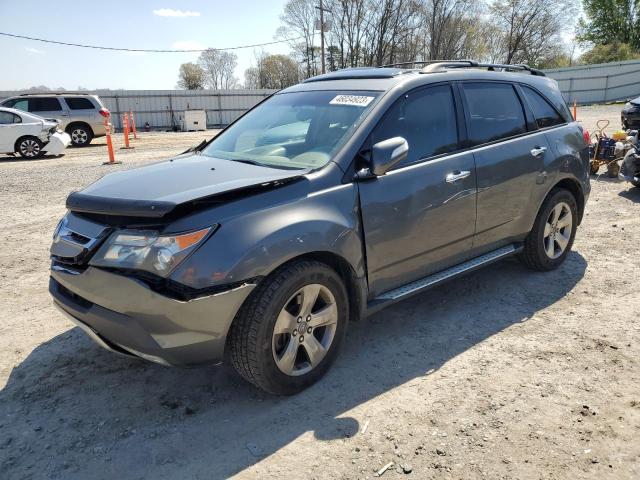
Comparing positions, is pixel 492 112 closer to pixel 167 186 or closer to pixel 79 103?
pixel 167 186

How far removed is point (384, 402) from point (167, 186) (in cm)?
177

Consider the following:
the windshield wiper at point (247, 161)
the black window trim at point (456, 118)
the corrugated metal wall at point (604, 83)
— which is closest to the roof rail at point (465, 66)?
the black window trim at point (456, 118)

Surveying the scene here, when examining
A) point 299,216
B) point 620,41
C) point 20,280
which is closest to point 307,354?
point 299,216

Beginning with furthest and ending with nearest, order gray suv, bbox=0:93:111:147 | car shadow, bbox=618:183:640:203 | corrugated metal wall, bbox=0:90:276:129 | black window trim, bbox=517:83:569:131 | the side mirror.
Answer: corrugated metal wall, bbox=0:90:276:129
gray suv, bbox=0:93:111:147
car shadow, bbox=618:183:640:203
black window trim, bbox=517:83:569:131
the side mirror

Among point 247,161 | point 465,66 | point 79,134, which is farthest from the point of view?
point 79,134

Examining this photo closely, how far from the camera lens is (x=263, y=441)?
2648mm

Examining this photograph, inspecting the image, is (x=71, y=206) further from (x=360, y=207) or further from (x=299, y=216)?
(x=360, y=207)

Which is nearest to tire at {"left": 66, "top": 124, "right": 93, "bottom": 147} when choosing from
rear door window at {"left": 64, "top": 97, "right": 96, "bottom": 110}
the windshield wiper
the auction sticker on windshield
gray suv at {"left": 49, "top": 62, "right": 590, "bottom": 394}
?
rear door window at {"left": 64, "top": 97, "right": 96, "bottom": 110}

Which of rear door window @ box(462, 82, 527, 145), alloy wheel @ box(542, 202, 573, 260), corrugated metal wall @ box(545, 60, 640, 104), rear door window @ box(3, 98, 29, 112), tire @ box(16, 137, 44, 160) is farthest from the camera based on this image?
corrugated metal wall @ box(545, 60, 640, 104)

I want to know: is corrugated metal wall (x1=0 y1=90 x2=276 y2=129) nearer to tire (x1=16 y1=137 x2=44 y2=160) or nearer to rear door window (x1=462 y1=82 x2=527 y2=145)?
tire (x1=16 y1=137 x2=44 y2=160)

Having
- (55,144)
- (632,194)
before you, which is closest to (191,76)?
(55,144)

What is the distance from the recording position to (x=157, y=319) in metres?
2.52

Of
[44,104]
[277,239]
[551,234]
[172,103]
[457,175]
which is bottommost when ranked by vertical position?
[551,234]

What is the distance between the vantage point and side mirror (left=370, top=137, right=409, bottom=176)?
3.08 metres
